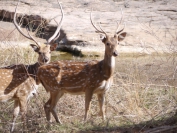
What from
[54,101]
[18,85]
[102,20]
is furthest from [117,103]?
[102,20]

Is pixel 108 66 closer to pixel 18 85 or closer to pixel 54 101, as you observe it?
pixel 54 101

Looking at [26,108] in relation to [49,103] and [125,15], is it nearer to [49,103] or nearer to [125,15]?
[49,103]

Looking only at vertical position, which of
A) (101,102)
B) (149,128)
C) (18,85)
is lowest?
A: (101,102)

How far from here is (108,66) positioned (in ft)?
27.8

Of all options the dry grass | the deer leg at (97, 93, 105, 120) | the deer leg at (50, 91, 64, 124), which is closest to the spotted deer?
the dry grass

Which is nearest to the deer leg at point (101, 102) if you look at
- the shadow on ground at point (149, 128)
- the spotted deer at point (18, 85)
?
the spotted deer at point (18, 85)

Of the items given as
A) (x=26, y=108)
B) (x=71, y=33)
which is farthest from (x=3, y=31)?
(x=26, y=108)

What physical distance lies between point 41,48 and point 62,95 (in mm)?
876

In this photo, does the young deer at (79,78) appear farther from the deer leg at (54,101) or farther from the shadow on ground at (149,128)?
the shadow on ground at (149,128)

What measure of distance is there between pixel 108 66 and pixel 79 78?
53 centimetres

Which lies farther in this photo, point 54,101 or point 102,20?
point 102,20

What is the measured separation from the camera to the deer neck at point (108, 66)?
8.40m

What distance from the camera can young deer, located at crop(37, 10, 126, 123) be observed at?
8.33 m

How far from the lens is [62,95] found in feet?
28.1
